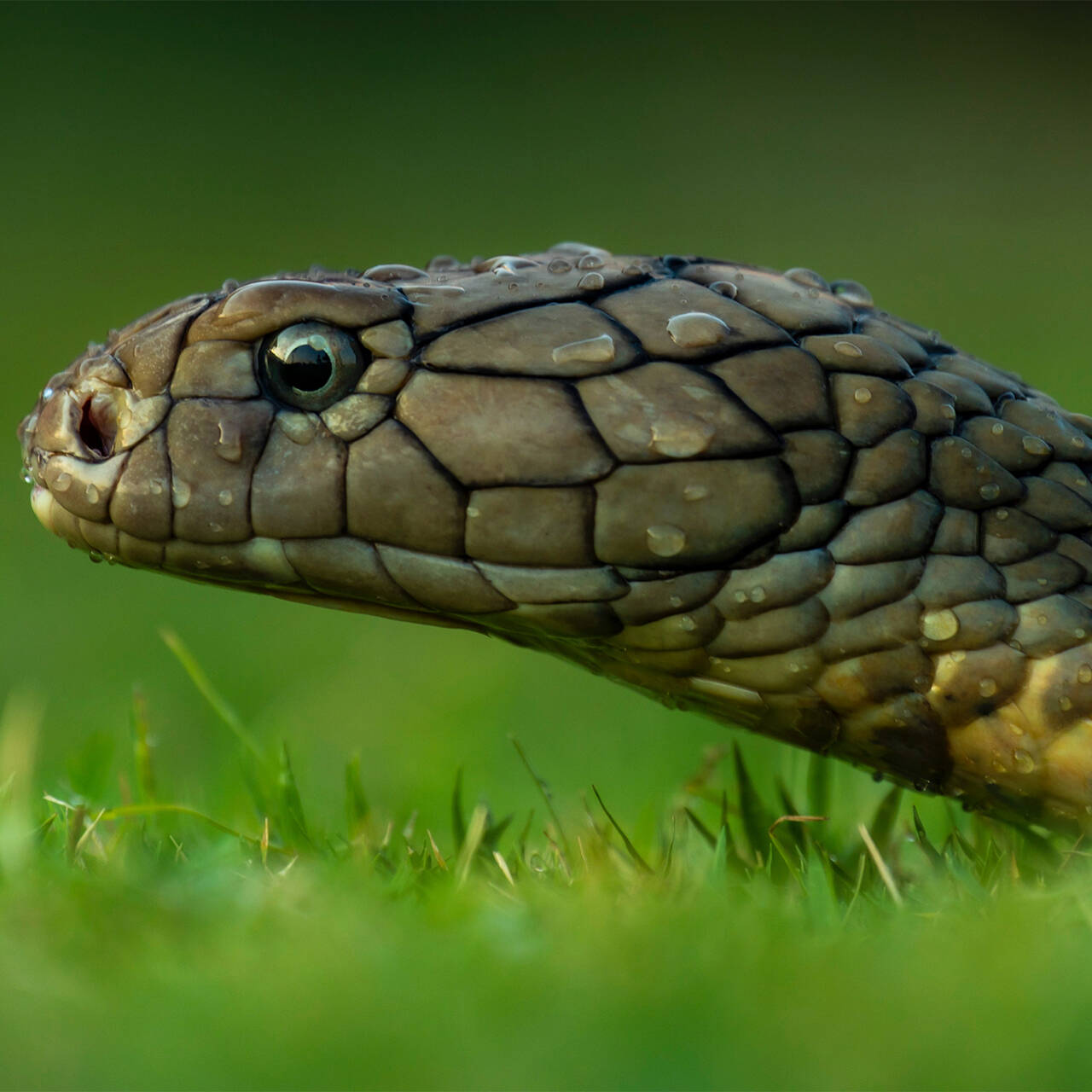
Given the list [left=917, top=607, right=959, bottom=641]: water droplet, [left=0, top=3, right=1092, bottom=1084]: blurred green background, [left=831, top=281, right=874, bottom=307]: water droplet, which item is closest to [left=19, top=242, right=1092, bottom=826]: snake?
[left=917, top=607, right=959, bottom=641]: water droplet

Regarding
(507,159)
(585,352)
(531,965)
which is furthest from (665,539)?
(507,159)

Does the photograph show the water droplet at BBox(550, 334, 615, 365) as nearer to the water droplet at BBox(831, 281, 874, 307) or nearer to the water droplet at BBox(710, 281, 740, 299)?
the water droplet at BBox(710, 281, 740, 299)

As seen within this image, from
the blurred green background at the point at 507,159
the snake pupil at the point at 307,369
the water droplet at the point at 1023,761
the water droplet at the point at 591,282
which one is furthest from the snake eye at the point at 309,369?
the blurred green background at the point at 507,159

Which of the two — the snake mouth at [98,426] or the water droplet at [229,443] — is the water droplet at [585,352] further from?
the snake mouth at [98,426]

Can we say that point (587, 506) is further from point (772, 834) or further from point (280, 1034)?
point (280, 1034)

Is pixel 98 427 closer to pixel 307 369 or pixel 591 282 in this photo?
pixel 307 369
